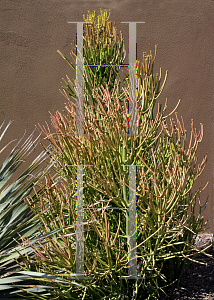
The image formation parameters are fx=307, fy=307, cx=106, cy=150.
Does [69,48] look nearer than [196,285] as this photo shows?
No

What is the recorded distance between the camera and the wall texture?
370cm

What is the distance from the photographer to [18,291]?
71.3 inches

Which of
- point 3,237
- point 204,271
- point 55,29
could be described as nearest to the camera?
point 3,237

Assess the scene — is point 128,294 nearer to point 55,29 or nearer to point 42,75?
point 42,75

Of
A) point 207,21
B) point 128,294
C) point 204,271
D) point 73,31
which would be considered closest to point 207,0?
point 207,21

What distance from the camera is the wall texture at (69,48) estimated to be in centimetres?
370

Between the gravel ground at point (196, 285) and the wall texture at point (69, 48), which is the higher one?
the wall texture at point (69, 48)

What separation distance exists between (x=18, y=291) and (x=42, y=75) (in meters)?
2.62

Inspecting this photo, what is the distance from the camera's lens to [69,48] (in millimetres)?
3740

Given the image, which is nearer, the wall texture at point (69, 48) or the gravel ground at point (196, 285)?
the gravel ground at point (196, 285)

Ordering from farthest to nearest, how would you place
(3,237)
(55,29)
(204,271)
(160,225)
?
(55,29)
(204,271)
(3,237)
(160,225)

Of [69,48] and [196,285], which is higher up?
[69,48]

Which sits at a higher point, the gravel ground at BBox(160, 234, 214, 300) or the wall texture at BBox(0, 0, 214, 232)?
the wall texture at BBox(0, 0, 214, 232)

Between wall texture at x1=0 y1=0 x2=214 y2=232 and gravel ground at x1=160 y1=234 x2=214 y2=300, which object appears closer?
gravel ground at x1=160 y1=234 x2=214 y2=300
